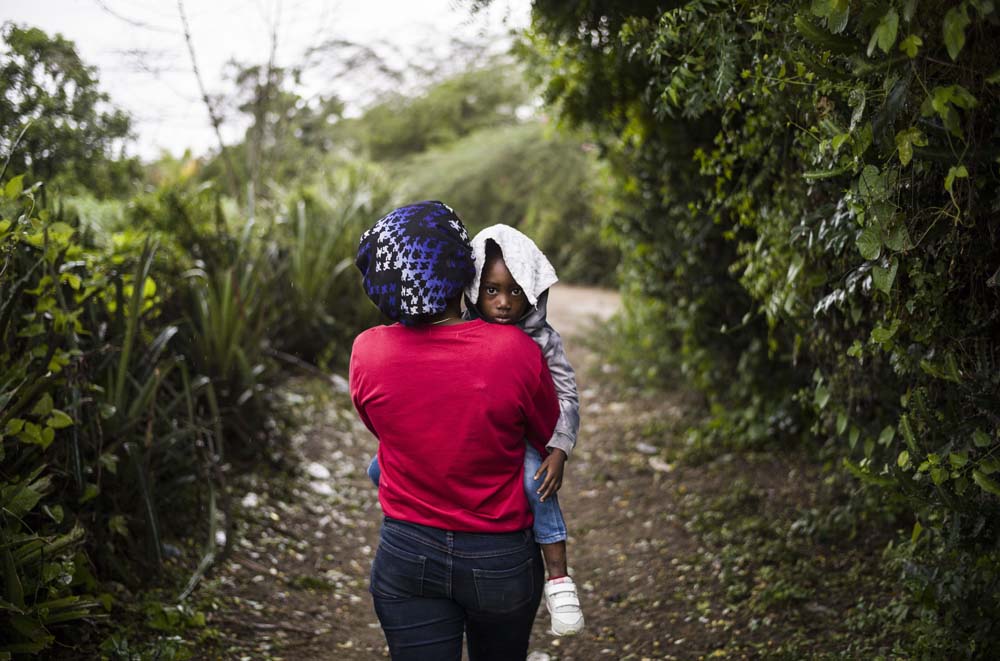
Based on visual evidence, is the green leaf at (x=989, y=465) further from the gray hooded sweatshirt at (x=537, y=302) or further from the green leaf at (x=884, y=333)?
the gray hooded sweatshirt at (x=537, y=302)

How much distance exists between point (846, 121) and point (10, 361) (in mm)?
2989

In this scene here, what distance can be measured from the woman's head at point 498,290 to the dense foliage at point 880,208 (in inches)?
34.3

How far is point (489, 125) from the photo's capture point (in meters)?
17.0

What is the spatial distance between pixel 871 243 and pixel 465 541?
1317 mm

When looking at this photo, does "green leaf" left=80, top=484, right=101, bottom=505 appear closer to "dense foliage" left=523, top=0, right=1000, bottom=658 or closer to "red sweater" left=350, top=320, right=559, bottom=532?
"red sweater" left=350, top=320, right=559, bottom=532

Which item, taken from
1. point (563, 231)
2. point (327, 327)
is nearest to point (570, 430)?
point (327, 327)

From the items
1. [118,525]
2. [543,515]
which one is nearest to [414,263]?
[543,515]

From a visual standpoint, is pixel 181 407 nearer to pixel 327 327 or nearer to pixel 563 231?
pixel 327 327

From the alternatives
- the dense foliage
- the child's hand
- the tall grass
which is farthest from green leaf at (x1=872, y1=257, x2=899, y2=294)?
the tall grass

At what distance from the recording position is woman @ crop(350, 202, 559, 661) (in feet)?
6.96

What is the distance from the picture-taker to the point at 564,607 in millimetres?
2262

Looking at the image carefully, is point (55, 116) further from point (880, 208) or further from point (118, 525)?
point (880, 208)

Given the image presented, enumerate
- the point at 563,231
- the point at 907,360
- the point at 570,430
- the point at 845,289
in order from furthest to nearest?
the point at 563,231 → the point at 845,289 → the point at 907,360 → the point at 570,430

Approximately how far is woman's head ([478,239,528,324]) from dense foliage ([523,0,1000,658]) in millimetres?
871
